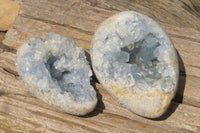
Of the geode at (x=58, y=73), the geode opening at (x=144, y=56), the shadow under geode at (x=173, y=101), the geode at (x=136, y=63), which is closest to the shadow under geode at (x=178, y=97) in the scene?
the shadow under geode at (x=173, y=101)

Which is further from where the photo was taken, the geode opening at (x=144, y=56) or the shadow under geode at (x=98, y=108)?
the shadow under geode at (x=98, y=108)

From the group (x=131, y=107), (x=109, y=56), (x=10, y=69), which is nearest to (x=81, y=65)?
(x=109, y=56)

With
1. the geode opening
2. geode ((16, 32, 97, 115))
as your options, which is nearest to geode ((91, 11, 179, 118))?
the geode opening

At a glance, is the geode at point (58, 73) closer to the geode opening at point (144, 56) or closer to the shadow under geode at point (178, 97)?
the geode opening at point (144, 56)

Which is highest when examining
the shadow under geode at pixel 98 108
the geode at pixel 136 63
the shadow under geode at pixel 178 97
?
the geode at pixel 136 63

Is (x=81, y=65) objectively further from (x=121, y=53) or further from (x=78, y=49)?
(x=121, y=53)

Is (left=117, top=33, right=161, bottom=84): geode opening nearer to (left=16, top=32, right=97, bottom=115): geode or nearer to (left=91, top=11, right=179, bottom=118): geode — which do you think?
(left=91, top=11, right=179, bottom=118): geode
